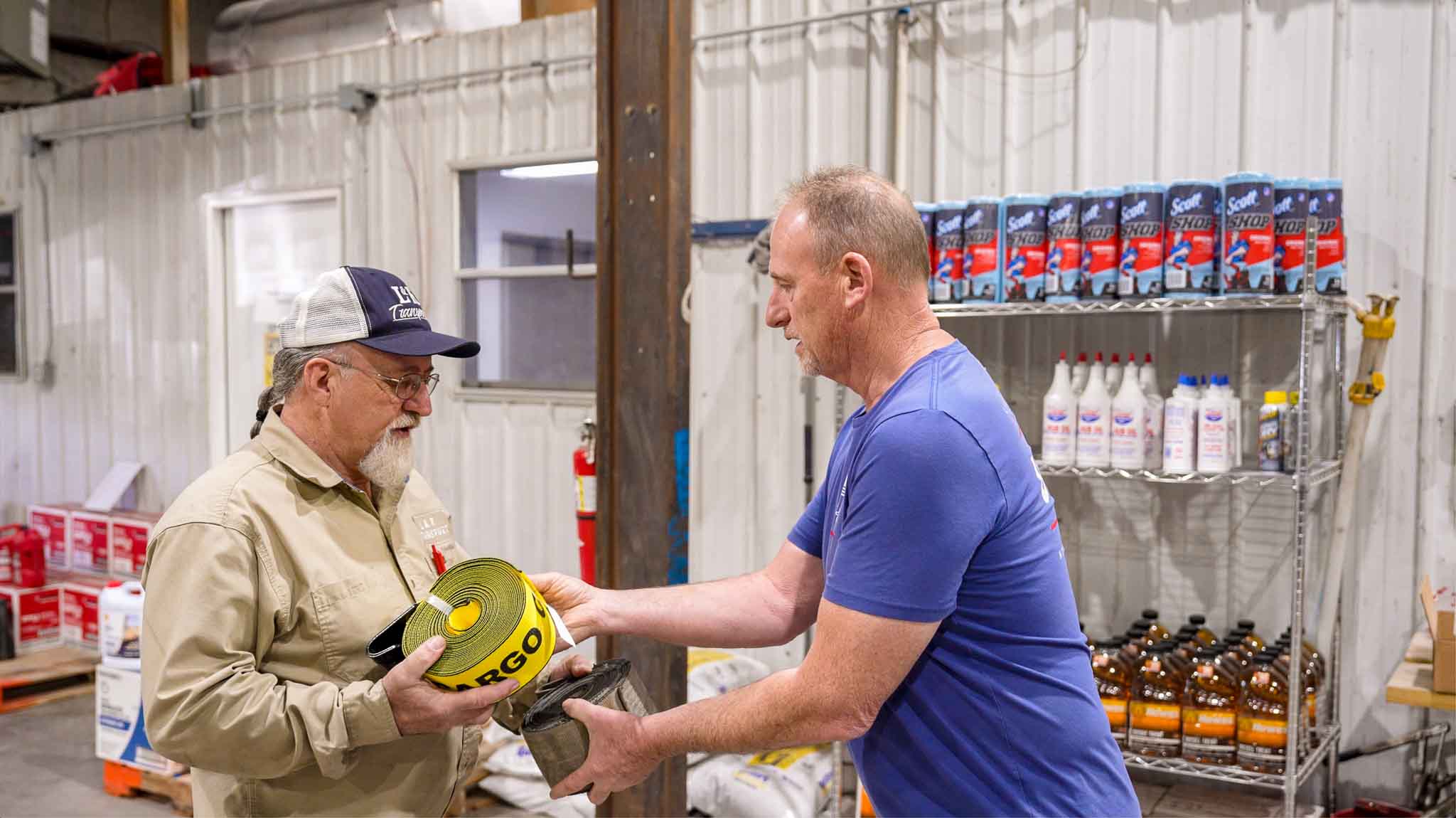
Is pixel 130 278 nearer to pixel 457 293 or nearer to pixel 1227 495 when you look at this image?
pixel 457 293

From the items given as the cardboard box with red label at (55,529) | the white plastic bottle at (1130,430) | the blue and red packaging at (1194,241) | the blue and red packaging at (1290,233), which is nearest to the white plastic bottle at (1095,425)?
the white plastic bottle at (1130,430)

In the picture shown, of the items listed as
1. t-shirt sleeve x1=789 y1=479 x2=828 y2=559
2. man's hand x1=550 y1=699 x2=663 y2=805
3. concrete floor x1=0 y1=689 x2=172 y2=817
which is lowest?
concrete floor x1=0 y1=689 x2=172 y2=817

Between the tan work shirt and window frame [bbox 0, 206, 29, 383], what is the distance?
7.55m

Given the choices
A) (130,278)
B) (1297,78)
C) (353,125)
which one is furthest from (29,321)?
(1297,78)

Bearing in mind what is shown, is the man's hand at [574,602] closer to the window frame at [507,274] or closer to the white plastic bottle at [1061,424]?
the white plastic bottle at [1061,424]

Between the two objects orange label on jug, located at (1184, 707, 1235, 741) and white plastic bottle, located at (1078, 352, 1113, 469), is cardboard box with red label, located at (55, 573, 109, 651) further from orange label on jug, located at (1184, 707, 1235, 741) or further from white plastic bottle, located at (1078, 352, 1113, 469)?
orange label on jug, located at (1184, 707, 1235, 741)

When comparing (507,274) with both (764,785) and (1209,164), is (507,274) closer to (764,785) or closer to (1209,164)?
(764,785)

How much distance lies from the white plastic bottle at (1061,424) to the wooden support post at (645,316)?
1.73 m

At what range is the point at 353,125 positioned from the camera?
660 cm

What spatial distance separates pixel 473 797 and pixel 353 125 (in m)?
3.88

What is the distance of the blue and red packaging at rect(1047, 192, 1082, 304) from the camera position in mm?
4020

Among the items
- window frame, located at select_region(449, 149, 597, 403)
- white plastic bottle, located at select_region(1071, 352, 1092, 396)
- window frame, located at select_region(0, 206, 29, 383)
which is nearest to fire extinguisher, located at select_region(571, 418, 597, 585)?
window frame, located at select_region(449, 149, 597, 403)

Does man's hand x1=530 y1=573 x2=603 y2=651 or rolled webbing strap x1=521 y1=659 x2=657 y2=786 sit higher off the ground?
man's hand x1=530 y1=573 x2=603 y2=651

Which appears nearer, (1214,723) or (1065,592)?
(1065,592)
